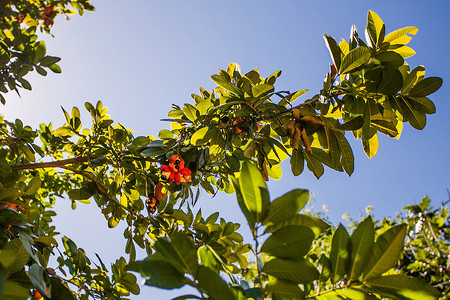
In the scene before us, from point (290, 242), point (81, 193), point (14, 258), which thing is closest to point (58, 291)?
point (14, 258)

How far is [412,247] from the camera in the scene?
13.2 ft

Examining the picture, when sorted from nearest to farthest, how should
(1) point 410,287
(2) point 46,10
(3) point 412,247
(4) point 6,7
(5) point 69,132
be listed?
(1) point 410,287 < (5) point 69,132 < (4) point 6,7 < (2) point 46,10 < (3) point 412,247

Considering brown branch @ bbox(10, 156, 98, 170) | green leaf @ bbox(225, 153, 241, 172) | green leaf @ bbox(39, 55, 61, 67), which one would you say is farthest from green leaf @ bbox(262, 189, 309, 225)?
green leaf @ bbox(39, 55, 61, 67)

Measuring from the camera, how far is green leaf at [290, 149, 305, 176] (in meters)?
1.40

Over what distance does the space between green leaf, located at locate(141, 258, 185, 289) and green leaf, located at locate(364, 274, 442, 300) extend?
1.00 ft

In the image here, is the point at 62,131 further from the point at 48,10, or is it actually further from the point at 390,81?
the point at 48,10

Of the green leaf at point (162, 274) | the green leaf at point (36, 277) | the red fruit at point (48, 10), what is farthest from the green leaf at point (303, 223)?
the red fruit at point (48, 10)

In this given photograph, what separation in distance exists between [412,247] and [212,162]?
3541mm

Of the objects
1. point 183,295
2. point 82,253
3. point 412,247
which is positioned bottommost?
point 183,295

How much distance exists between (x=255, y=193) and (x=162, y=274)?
0.62 feet

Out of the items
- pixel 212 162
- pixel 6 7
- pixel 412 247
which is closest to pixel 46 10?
pixel 6 7

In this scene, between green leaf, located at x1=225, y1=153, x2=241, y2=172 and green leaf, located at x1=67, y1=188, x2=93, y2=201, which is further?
green leaf, located at x1=67, y1=188, x2=93, y2=201

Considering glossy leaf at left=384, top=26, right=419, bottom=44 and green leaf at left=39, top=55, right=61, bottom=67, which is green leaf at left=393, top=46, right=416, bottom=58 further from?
green leaf at left=39, top=55, right=61, bottom=67

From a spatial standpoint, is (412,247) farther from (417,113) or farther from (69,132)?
(69,132)
